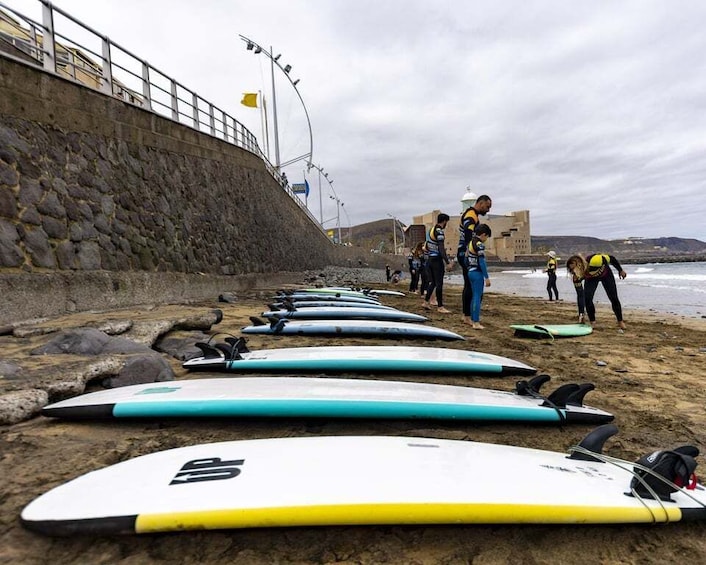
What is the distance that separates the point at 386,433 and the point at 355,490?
87cm

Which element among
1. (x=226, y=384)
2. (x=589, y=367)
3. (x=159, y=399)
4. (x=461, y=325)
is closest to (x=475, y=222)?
(x=461, y=325)

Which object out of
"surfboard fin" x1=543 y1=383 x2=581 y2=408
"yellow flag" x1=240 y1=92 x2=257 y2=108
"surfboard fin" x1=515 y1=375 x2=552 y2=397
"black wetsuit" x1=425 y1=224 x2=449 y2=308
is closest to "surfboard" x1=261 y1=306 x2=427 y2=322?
"black wetsuit" x1=425 y1=224 x2=449 y2=308

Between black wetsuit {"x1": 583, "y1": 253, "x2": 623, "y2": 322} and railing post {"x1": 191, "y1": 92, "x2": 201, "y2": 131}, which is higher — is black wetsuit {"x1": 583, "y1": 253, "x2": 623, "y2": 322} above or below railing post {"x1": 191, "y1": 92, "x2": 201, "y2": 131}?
below

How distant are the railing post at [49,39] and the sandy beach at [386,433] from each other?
4.06 m

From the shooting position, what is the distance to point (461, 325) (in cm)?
701

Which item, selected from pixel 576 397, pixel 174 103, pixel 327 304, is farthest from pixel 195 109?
pixel 576 397

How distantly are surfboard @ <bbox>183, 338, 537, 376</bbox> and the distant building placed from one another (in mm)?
78620

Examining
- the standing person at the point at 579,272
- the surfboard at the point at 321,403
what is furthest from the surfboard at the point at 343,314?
the surfboard at the point at 321,403

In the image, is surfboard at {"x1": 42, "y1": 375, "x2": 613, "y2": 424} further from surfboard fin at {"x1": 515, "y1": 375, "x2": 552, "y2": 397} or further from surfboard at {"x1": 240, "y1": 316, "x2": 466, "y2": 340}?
surfboard at {"x1": 240, "y1": 316, "x2": 466, "y2": 340}

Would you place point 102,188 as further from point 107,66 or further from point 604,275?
point 604,275

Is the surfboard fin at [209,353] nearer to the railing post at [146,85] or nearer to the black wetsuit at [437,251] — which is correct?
the black wetsuit at [437,251]

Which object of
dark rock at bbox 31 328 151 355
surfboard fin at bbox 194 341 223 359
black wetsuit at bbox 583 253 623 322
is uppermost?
black wetsuit at bbox 583 253 623 322

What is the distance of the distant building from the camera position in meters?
87.2

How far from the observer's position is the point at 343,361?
3412mm
